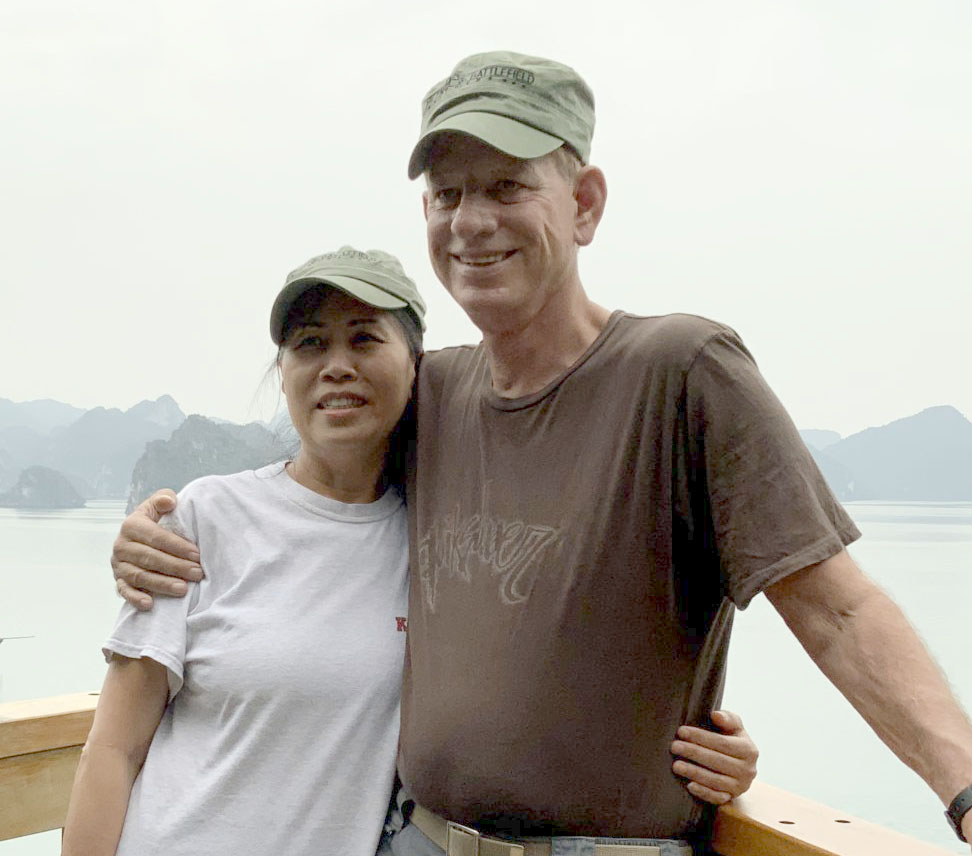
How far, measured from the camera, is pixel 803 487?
95 cm

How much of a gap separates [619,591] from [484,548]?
18 cm

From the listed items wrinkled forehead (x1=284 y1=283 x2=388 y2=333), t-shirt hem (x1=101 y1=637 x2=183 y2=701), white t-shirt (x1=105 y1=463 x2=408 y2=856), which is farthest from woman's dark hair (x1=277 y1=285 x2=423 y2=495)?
t-shirt hem (x1=101 y1=637 x2=183 y2=701)

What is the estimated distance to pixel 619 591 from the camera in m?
1.03

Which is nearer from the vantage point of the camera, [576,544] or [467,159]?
[576,544]

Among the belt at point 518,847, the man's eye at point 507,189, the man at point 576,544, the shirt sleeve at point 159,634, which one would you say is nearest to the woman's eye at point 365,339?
the man at point 576,544

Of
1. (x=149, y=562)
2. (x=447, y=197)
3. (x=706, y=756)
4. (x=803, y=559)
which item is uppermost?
(x=447, y=197)

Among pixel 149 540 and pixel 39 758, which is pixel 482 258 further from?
pixel 39 758

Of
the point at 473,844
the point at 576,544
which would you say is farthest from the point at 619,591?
the point at 473,844

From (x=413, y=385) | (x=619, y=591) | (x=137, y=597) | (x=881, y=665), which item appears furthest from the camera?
(x=413, y=385)

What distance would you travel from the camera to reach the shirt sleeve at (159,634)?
122 cm

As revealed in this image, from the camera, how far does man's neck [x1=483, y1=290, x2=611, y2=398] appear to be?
1187mm

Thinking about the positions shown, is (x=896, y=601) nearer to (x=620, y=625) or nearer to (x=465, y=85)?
(x=620, y=625)

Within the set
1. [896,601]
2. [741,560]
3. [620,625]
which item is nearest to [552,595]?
[620,625]

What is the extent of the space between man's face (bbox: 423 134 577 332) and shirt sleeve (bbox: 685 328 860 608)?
0.23m
